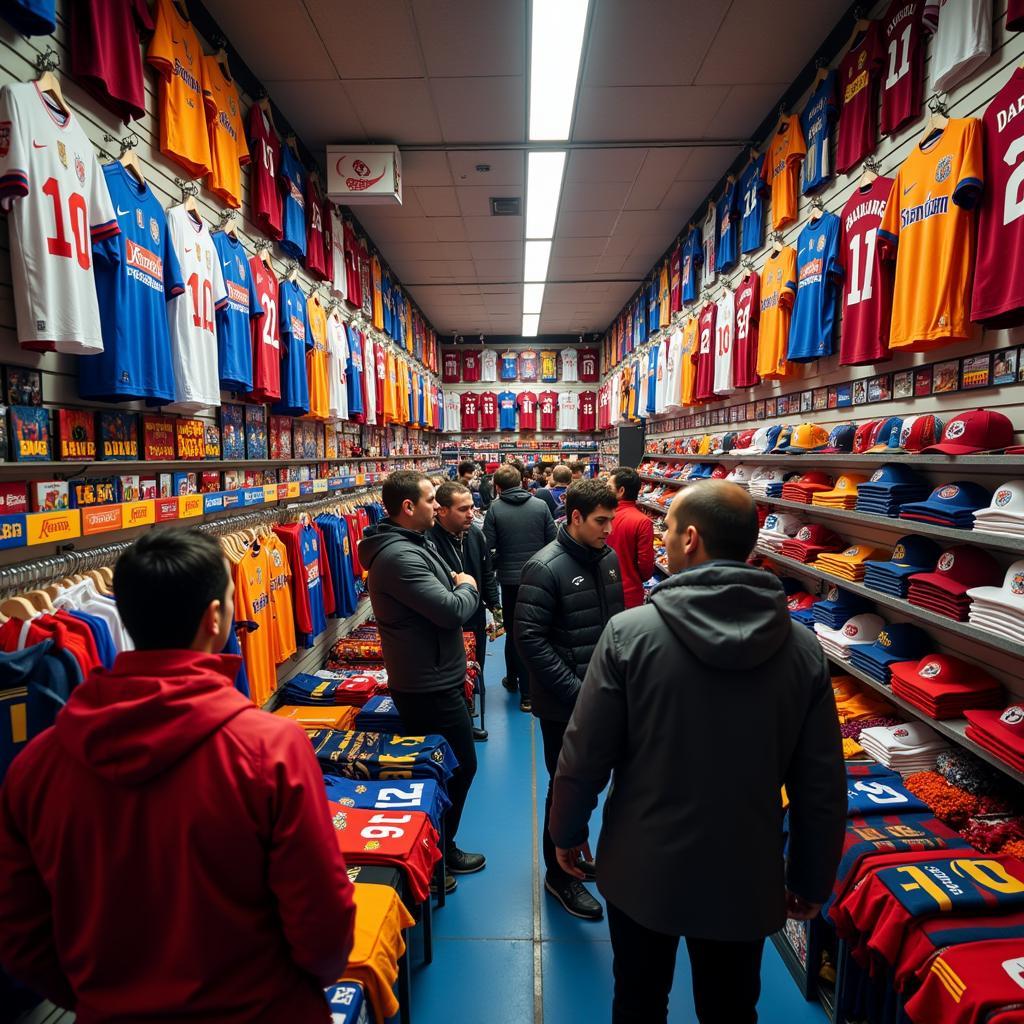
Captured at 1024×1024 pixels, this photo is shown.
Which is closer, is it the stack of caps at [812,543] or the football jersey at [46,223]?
the football jersey at [46,223]

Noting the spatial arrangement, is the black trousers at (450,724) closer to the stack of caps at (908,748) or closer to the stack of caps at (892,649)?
the stack of caps at (908,748)

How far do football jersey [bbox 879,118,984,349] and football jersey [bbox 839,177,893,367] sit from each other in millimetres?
178

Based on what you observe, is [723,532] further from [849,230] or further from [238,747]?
[849,230]

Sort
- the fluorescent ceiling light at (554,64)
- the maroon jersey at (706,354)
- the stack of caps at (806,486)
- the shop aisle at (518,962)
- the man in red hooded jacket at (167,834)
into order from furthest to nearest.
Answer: the maroon jersey at (706,354)
the stack of caps at (806,486)
the fluorescent ceiling light at (554,64)
the shop aisle at (518,962)
the man in red hooded jacket at (167,834)

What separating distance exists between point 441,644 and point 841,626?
7.61 feet

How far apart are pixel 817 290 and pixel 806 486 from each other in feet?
4.07

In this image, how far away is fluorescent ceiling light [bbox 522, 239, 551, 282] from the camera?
7809 mm

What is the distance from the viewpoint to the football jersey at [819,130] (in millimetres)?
3814

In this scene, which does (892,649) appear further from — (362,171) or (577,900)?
(362,171)

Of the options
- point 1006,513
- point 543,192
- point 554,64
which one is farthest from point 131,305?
point 543,192

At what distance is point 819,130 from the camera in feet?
12.9

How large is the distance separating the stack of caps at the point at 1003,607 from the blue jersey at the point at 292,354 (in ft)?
13.3

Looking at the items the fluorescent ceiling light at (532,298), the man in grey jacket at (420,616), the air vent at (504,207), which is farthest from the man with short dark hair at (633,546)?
the fluorescent ceiling light at (532,298)

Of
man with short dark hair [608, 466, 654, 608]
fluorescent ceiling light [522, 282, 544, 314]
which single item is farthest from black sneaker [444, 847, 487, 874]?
fluorescent ceiling light [522, 282, 544, 314]
